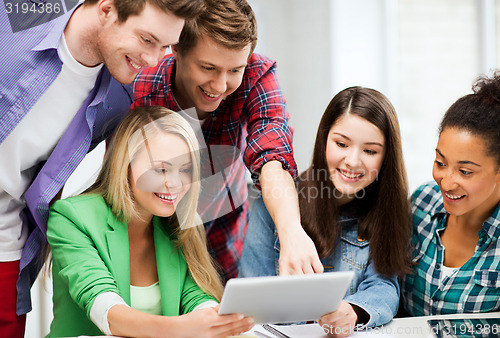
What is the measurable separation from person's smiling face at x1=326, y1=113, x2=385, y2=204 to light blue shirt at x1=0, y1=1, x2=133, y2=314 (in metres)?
0.57

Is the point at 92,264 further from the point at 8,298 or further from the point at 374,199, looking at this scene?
the point at 374,199

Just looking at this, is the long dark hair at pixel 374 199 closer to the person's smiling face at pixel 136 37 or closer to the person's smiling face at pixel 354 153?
the person's smiling face at pixel 354 153

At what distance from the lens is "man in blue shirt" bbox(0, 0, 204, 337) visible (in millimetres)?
1246

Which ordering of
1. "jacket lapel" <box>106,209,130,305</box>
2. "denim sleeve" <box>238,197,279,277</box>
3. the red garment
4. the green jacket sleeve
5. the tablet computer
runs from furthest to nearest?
"denim sleeve" <box>238,197,279,277</box> < the red garment < "jacket lapel" <box>106,209,130,305</box> < the green jacket sleeve < the tablet computer

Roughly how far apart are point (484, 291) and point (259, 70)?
32.7 inches

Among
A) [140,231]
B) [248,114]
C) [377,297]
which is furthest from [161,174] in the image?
[377,297]

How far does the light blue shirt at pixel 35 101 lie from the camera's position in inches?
48.4

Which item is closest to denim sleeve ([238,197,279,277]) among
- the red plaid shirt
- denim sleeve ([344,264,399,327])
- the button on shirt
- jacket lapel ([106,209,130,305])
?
the red plaid shirt

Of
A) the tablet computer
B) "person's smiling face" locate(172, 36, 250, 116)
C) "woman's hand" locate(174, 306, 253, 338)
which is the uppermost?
"person's smiling face" locate(172, 36, 250, 116)

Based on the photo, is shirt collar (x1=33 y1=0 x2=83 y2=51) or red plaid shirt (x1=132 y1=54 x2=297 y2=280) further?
red plaid shirt (x1=132 y1=54 x2=297 y2=280)

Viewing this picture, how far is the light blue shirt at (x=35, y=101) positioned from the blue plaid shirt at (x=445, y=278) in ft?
2.83

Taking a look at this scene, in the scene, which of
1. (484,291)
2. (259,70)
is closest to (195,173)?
(259,70)

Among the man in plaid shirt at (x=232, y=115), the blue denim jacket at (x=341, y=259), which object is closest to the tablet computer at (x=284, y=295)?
the man in plaid shirt at (x=232, y=115)

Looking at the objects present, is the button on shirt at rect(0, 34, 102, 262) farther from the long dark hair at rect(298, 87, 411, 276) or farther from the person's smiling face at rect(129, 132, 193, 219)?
the long dark hair at rect(298, 87, 411, 276)
